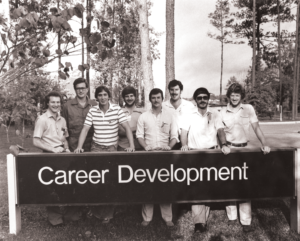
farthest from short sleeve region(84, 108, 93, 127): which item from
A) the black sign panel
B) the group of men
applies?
the black sign panel

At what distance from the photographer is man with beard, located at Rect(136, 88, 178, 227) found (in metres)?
4.57

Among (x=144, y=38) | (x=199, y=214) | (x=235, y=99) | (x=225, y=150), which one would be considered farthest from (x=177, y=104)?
(x=144, y=38)

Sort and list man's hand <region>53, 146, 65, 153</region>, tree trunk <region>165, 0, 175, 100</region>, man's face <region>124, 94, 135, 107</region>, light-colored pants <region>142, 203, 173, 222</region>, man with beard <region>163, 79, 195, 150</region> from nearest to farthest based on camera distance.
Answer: man's hand <region>53, 146, 65, 153</region>, light-colored pants <region>142, 203, 173, 222</region>, man with beard <region>163, 79, 195, 150</region>, man's face <region>124, 94, 135, 107</region>, tree trunk <region>165, 0, 175, 100</region>

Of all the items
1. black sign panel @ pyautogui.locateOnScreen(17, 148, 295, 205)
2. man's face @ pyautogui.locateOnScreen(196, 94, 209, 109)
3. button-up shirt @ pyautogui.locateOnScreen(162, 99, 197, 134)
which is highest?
man's face @ pyautogui.locateOnScreen(196, 94, 209, 109)

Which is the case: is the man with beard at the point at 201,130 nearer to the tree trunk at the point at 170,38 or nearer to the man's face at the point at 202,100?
the man's face at the point at 202,100

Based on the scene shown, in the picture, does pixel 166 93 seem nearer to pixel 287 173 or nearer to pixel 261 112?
pixel 287 173

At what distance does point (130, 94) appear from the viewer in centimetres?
484

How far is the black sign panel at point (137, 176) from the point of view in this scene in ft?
14.0

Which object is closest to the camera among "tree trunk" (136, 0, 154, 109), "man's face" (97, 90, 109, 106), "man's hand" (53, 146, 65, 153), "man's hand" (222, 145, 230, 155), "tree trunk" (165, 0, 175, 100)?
"man's hand" (222, 145, 230, 155)

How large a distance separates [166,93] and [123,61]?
18613mm

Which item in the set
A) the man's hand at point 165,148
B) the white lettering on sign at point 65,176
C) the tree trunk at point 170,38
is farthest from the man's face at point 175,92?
the tree trunk at point 170,38

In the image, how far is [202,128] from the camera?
4504 millimetres

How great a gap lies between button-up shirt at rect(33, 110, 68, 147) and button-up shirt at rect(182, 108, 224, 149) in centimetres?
161

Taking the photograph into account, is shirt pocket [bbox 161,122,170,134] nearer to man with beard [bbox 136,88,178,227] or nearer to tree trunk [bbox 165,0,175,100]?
man with beard [bbox 136,88,178,227]
